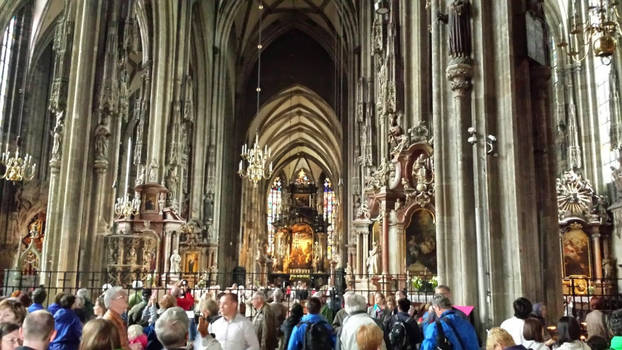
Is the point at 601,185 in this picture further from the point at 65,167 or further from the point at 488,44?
the point at 65,167

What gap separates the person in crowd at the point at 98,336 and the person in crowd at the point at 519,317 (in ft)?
11.6

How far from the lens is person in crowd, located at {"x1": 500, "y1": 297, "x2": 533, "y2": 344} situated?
500cm

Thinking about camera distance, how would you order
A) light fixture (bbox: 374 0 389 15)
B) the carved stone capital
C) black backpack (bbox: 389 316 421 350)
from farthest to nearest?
light fixture (bbox: 374 0 389 15) < the carved stone capital < black backpack (bbox: 389 316 421 350)

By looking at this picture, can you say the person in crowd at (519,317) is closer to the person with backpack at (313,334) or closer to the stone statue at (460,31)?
the person with backpack at (313,334)

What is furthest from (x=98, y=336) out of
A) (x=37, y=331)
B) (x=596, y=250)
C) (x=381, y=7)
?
(x=596, y=250)

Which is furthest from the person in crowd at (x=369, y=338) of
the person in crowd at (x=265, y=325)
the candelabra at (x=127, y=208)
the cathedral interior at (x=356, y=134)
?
the candelabra at (x=127, y=208)

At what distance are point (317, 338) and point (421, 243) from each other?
36.0ft

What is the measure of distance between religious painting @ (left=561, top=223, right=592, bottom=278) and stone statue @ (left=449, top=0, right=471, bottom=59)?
1186 cm

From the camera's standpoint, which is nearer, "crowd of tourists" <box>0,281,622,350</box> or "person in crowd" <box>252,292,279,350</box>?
"crowd of tourists" <box>0,281,622,350</box>

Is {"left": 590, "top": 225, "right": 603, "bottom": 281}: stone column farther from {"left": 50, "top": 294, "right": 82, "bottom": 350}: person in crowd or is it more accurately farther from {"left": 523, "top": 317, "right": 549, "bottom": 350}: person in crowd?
{"left": 50, "top": 294, "right": 82, "bottom": 350}: person in crowd

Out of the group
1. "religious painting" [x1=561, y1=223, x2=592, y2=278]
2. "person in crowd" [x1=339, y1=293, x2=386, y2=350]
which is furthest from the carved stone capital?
"religious painting" [x1=561, y1=223, x2=592, y2=278]

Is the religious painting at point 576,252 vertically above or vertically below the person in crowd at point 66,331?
above

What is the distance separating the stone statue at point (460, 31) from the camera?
9.11 metres

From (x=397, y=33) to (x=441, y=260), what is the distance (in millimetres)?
10865
